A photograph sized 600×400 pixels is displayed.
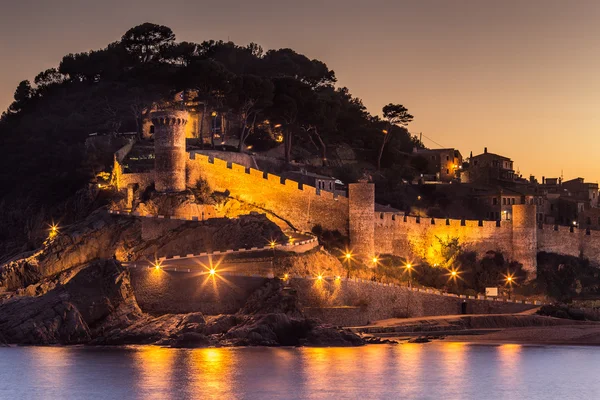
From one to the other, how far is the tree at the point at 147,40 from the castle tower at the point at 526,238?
27331 millimetres

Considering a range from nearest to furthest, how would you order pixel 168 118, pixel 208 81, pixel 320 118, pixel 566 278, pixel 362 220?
1. pixel 362 220
2. pixel 168 118
3. pixel 566 278
4. pixel 208 81
5. pixel 320 118

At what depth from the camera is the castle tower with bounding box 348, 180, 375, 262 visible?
56250 millimetres

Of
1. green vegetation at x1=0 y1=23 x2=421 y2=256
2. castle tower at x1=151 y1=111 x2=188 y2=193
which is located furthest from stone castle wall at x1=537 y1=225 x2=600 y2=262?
castle tower at x1=151 y1=111 x2=188 y2=193

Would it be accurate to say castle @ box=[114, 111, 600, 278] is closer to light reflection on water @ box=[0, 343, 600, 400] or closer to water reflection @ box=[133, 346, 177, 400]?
light reflection on water @ box=[0, 343, 600, 400]

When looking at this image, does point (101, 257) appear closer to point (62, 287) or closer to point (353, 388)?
point (62, 287)

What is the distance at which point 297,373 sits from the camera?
1615 inches

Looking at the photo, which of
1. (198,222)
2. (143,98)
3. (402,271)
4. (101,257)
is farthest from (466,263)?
(143,98)

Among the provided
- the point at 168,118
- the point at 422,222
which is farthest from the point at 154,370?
the point at 422,222

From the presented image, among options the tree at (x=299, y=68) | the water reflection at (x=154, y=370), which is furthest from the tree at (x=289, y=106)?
the water reflection at (x=154, y=370)

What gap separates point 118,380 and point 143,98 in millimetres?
33201

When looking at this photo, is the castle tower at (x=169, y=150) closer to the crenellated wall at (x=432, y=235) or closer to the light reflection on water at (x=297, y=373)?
the crenellated wall at (x=432, y=235)

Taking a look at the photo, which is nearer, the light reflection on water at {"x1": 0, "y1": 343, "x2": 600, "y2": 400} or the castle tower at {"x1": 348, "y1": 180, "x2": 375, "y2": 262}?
the light reflection on water at {"x1": 0, "y1": 343, "x2": 600, "y2": 400}

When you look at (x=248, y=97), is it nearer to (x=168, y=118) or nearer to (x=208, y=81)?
(x=208, y=81)

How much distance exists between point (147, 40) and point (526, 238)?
3001 centimetres
